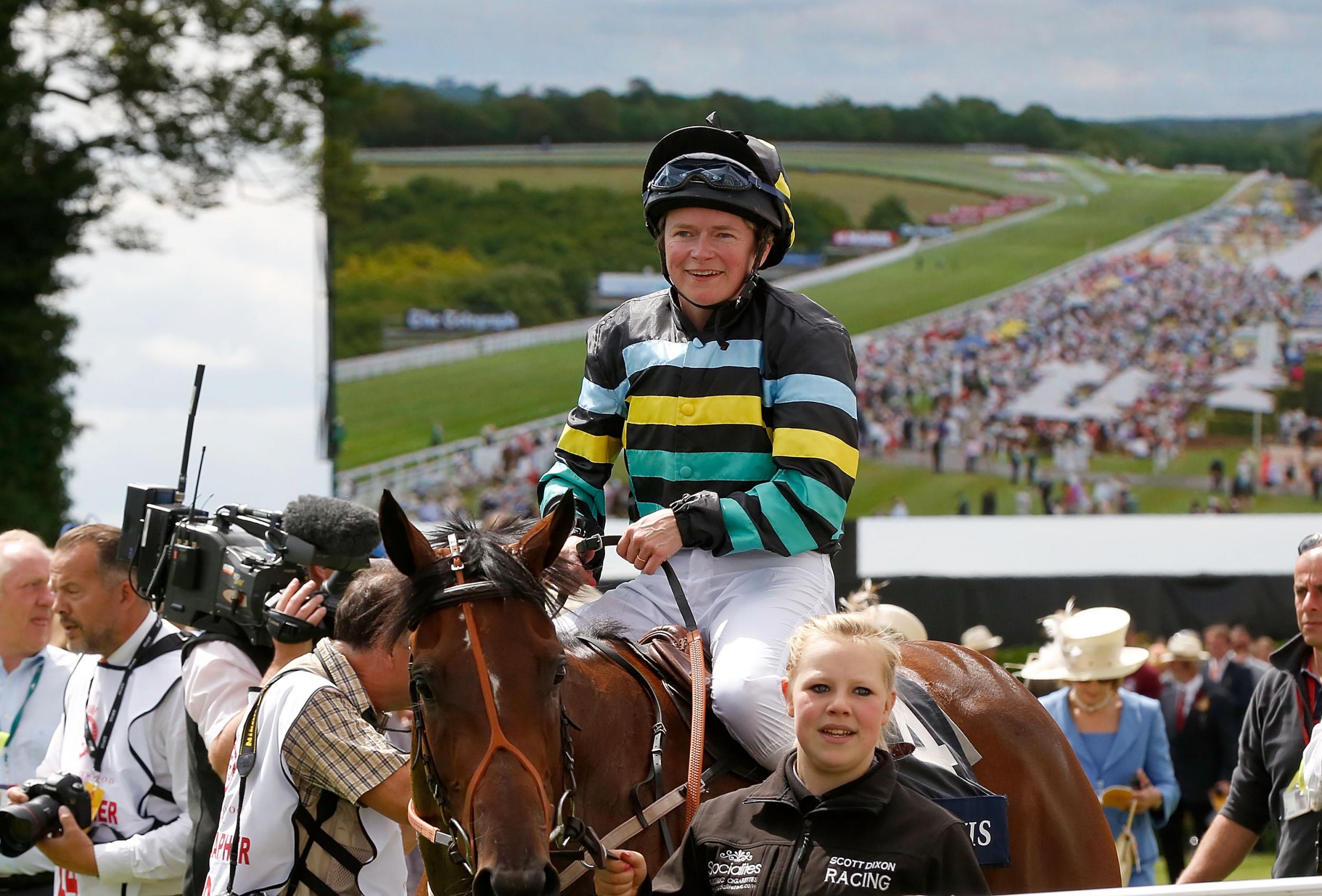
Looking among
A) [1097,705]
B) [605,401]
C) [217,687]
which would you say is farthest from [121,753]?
[1097,705]

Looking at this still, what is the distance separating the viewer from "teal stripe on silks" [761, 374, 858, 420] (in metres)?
3.29

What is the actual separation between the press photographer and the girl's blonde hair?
4.36 feet

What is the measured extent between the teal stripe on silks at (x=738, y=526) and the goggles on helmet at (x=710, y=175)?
75 cm

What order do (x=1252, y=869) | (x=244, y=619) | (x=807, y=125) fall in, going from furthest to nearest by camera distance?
(x=807, y=125) < (x=1252, y=869) < (x=244, y=619)

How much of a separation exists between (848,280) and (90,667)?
17.9 m

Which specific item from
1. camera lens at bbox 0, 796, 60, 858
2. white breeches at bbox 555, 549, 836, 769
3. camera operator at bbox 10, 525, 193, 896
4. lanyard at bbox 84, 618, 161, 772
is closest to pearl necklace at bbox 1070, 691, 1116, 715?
white breeches at bbox 555, 549, 836, 769

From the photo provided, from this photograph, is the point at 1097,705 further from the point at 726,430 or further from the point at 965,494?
the point at 965,494

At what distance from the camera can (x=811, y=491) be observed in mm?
3238

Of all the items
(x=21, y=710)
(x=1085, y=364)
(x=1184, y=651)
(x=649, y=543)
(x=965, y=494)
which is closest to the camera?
(x=649, y=543)

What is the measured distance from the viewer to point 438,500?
20.5 metres

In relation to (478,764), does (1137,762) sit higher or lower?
lower

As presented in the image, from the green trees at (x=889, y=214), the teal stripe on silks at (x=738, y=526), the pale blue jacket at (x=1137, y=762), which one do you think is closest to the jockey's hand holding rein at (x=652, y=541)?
the teal stripe on silks at (x=738, y=526)

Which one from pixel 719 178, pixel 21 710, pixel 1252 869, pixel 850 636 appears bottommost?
pixel 1252 869

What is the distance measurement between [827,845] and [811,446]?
0.92m
